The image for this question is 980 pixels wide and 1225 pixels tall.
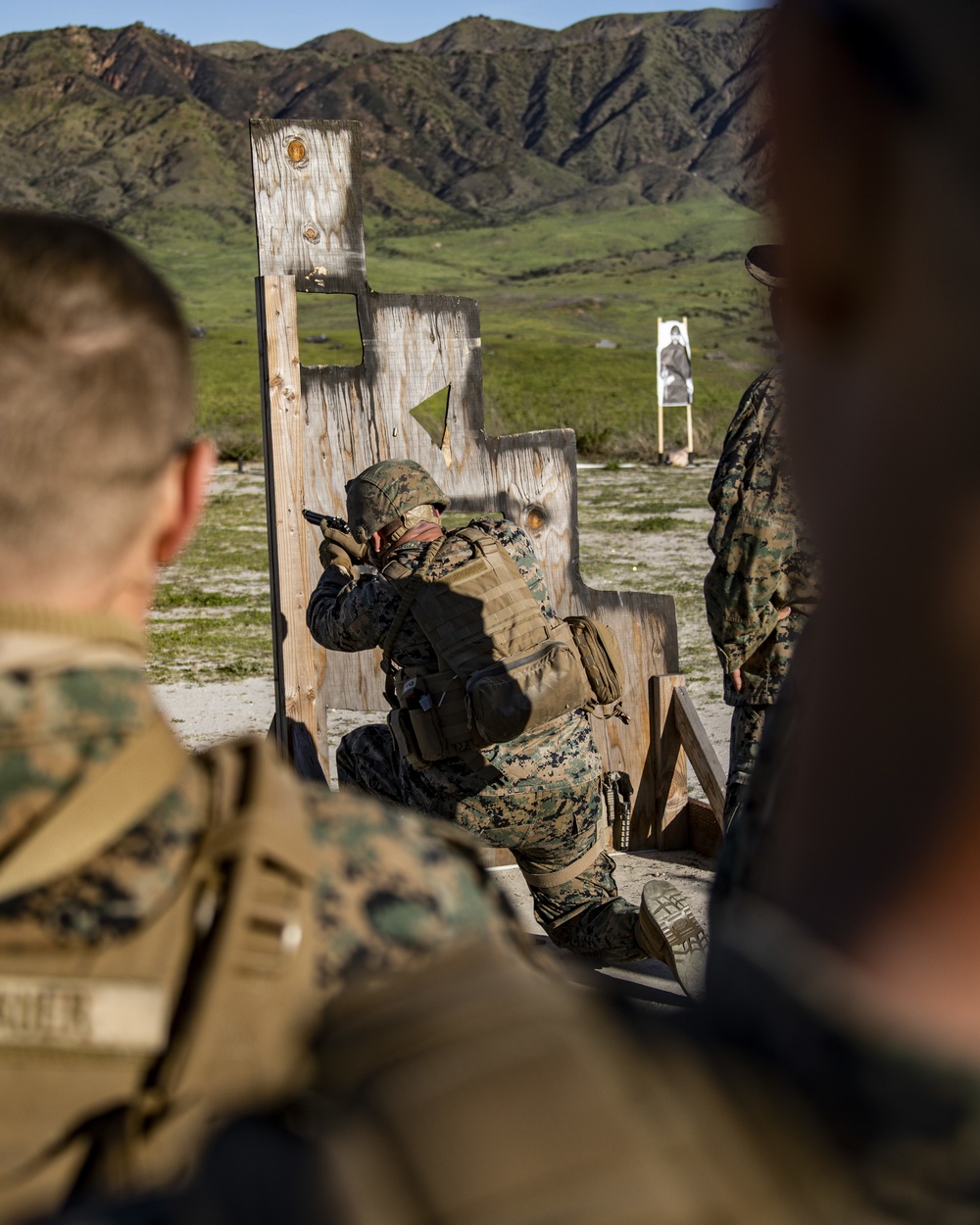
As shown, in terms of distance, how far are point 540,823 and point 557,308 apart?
73444 millimetres

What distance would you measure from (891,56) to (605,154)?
575 ft

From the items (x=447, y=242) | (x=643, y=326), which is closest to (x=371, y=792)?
(x=643, y=326)

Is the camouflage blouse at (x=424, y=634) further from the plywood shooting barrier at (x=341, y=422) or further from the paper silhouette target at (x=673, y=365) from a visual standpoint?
the paper silhouette target at (x=673, y=365)

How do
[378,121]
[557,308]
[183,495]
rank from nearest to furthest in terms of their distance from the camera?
[183,495]
[557,308]
[378,121]

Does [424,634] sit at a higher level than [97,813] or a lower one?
lower

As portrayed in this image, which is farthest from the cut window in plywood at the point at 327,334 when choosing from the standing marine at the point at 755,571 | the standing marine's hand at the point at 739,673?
the standing marine's hand at the point at 739,673

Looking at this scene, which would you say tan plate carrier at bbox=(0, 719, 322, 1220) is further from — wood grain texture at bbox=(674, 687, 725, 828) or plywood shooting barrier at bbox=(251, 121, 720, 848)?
wood grain texture at bbox=(674, 687, 725, 828)

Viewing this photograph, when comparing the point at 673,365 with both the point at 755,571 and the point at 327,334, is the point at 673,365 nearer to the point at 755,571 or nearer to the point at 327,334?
the point at 755,571

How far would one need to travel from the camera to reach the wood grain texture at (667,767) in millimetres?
4555

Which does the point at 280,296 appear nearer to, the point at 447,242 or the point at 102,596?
the point at 102,596

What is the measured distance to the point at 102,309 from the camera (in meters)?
1.05

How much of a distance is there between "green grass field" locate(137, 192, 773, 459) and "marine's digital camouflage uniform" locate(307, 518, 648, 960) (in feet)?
4.22

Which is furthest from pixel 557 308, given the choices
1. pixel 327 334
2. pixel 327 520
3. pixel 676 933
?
pixel 676 933

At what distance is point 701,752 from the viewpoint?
14.5ft
